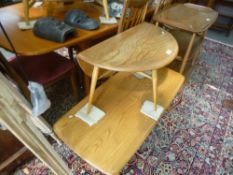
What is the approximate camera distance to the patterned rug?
1.18 m

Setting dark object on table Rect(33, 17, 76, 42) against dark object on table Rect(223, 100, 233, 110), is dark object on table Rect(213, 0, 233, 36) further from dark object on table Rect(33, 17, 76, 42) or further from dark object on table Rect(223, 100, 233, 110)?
dark object on table Rect(33, 17, 76, 42)

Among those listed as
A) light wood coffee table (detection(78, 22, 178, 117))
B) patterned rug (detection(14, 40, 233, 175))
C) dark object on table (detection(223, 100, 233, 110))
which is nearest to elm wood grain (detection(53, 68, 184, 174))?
light wood coffee table (detection(78, 22, 178, 117))

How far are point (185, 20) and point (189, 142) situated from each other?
99 centimetres

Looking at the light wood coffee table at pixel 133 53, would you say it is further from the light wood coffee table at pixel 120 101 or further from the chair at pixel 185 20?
the chair at pixel 185 20

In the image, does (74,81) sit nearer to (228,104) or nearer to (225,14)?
(228,104)

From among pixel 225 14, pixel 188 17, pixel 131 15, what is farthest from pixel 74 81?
pixel 225 14

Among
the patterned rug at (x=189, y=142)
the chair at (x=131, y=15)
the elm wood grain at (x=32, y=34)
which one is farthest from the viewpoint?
the patterned rug at (x=189, y=142)

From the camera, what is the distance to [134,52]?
0.81 m

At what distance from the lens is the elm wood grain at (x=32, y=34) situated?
2.91ft

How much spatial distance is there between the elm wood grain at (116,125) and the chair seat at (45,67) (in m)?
0.33

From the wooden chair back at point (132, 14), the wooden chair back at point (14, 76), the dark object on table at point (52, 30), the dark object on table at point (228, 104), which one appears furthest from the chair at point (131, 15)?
the dark object on table at point (228, 104)

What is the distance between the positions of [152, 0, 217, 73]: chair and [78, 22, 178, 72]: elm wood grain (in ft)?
1.73

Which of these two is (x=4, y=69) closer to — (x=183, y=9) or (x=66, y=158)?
(x=66, y=158)

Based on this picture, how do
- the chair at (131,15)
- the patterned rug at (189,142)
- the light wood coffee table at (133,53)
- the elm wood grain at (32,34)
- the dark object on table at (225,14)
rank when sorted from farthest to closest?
1. the dark object on table at (225,14)
2. the patterned rug at (189,142)
3. the chair at (131,15)
4. the elm wood grain at (32,34)
5. the light wood coffee table at (133,53)
